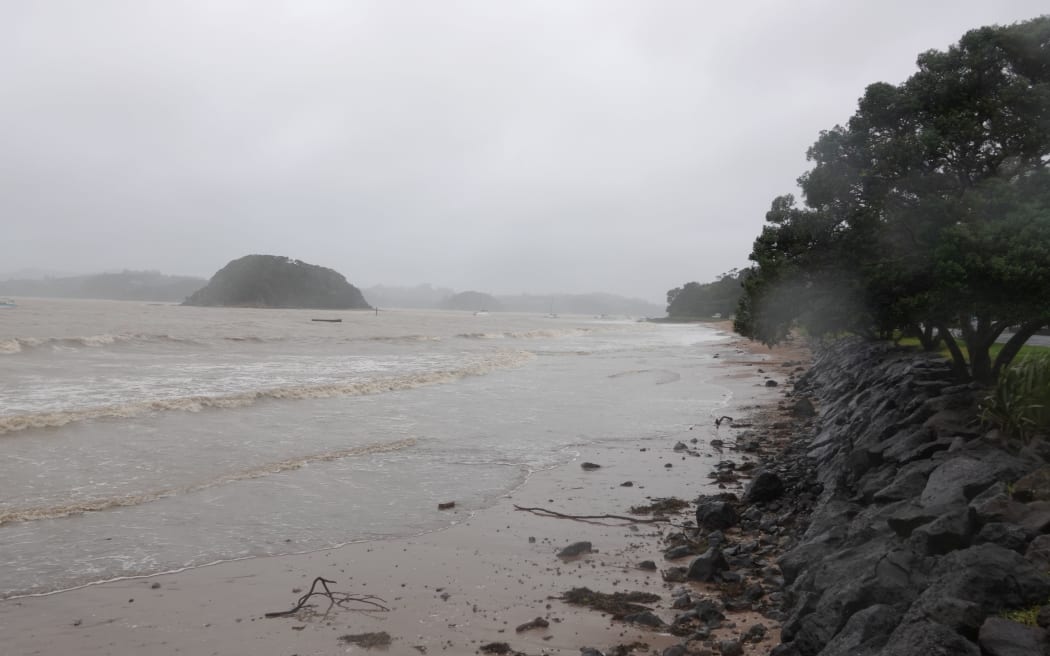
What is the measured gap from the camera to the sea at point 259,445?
401 inches

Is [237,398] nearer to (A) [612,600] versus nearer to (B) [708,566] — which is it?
(A) [612,600]

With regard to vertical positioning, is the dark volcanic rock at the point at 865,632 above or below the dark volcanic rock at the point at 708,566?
above

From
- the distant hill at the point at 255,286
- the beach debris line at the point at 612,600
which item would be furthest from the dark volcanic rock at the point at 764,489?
the distant hill at the point at 255,286

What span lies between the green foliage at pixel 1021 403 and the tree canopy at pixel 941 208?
1.04 metres

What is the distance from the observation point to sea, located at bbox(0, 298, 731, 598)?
10180 mm

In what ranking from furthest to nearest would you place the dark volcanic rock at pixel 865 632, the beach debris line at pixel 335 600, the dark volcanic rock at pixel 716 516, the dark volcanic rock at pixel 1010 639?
the dark volcanic rock at pixel 716 516 < the beach debris line at pixel 335 600 < the dark volcanic rock at pixel 865 632 < the dark volcanic rock at pixel 1010 639

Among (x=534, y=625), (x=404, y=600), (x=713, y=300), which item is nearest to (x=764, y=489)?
(x=534, y=625)

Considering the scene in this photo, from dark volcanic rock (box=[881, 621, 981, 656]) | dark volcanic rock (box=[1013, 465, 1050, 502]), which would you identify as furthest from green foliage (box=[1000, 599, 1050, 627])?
dark volcanic rock (box=[1013, 465, 1050, 502])

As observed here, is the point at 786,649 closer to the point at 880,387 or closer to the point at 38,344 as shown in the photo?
the point at 880,387

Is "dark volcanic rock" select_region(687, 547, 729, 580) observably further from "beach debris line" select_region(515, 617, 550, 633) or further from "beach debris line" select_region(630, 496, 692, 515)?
"beach debris line" select_region(630, 496, 692, 515)

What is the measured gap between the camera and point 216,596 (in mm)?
8078

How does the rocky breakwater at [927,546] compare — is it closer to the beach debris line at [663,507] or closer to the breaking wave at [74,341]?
the beach debris line at [663,507]

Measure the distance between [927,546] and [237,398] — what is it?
2165 cm

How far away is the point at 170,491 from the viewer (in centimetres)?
1257
